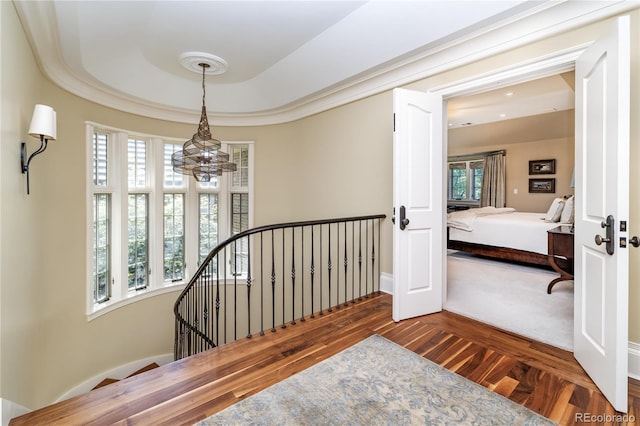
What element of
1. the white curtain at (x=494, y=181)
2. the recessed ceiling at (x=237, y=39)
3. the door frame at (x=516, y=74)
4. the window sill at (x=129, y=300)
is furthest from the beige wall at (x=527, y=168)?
the window sill at (x=129, y=300)

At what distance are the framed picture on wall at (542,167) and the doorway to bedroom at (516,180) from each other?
0.02 meters

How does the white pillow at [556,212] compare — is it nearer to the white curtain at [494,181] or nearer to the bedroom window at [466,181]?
the white curtain at [494,181]

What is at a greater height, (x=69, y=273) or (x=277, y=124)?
(x=277, y=124)

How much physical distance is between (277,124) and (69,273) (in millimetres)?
3265

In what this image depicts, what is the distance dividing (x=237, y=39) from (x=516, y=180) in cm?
758

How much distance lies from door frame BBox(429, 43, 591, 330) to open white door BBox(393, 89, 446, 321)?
158mm

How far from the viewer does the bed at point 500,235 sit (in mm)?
4426

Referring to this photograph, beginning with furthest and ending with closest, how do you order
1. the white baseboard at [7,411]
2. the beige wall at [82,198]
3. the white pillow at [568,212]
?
the white pillow at [568,212] < the beige wall at [82,198] < the white baseboard at [7,411]

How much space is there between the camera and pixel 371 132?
137 inches

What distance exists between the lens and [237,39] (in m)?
3.06

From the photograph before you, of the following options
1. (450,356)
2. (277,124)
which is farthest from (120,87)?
(450,356)

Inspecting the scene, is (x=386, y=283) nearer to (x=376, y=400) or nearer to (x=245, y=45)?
(x=376, y=400)

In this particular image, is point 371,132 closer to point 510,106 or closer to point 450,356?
point 450,356

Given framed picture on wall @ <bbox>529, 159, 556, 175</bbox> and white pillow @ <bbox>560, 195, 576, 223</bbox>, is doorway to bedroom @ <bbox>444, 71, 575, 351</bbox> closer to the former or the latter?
framed picture on wall @ <bbox>529, 159, 556, 175</bbox>
